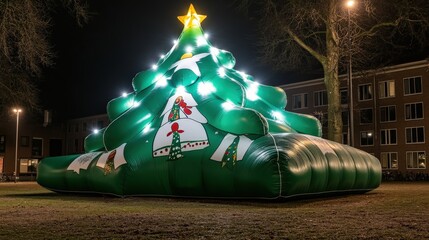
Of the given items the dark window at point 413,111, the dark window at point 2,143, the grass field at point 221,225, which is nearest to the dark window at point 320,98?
the dark window at point 413,111

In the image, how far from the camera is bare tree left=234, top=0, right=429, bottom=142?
25625 mm

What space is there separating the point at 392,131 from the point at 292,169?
41.7m

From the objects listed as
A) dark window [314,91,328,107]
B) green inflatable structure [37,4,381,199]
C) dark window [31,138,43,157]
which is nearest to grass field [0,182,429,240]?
green inflatable structure [37,4,381,199]

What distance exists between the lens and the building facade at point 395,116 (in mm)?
50656

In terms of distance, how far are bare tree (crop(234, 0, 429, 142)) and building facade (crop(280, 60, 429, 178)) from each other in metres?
21.3

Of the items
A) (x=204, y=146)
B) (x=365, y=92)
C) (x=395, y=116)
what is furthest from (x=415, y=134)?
(x=204, y=146)

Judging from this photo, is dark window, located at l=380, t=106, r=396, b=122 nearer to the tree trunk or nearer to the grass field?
the tree trunk

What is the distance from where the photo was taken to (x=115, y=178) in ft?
58.5

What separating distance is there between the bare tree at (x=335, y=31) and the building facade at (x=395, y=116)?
2126 cm

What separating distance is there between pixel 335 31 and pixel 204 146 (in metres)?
12.7

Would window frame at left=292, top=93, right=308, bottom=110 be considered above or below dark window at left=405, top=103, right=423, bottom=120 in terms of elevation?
above

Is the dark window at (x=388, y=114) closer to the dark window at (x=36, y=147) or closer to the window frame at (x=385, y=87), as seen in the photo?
the window frame at (x=385, y=87)

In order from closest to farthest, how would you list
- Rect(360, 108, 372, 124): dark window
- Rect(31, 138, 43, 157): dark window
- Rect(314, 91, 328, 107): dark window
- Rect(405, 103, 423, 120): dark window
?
1. Rect(405, 103, 423, 120): dark window
2. Rect(360, 108, 372, 124): dark window
3. Rect(314, 91, 328, 107): dark window
4. Rect(31, 138, 43, 157): dark window

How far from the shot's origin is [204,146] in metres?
16.5
